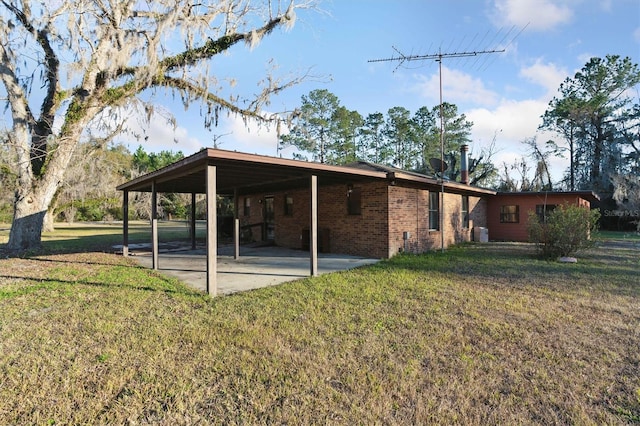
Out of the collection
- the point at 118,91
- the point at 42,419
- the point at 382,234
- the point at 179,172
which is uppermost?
the point at 118,91

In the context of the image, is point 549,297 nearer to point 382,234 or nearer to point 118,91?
point 382,234

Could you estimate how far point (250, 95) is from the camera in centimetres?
1223

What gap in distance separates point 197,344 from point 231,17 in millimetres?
10651

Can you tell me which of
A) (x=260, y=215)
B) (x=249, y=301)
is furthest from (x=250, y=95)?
(x=249, y=301)

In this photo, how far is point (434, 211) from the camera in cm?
1160

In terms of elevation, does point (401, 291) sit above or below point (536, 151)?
below

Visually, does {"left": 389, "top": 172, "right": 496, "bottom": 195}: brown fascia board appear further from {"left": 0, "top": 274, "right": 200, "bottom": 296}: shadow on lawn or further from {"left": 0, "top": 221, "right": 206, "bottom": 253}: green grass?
{"left": 0, "top": 221, "right": 206, "bottom": 253}: green grass

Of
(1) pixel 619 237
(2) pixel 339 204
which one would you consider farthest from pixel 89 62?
(1) pixel 619 237

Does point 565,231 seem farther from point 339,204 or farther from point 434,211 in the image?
point 339,204

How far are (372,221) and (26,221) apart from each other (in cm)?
1068

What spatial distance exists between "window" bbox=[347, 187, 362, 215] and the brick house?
31 millimetres

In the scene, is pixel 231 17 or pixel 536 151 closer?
pixel 231 17

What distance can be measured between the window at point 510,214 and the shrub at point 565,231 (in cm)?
636

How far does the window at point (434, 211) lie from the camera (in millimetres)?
11391
